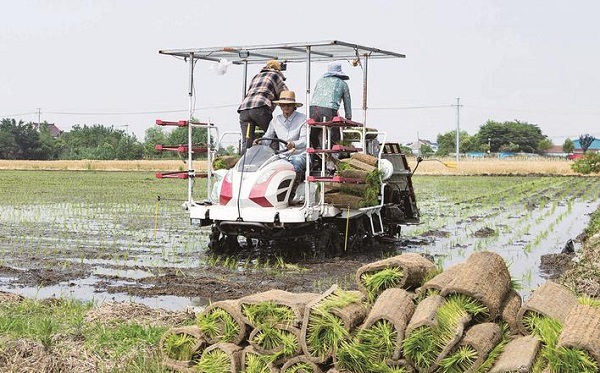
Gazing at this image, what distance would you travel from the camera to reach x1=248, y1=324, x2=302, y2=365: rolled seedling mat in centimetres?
504

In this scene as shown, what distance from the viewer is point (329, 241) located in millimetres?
11875

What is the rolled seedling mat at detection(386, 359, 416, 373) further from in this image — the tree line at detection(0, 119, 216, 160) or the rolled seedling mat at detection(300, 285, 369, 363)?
the tree line at detection(0, 119, 216, 160)

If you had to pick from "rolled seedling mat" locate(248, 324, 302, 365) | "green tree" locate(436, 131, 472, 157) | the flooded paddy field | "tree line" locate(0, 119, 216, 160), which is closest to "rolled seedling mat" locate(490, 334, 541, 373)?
"rolled seedling mat" locate(248, 324, 302, 365)

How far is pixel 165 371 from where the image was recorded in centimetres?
536

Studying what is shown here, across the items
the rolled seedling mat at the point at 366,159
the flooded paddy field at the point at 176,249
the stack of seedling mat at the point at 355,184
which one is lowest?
the flooded paddy field at the point at 176,249

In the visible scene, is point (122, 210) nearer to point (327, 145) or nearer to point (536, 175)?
point (327, 145)

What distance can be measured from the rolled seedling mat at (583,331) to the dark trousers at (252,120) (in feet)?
25.8

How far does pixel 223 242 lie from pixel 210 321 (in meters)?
7.03

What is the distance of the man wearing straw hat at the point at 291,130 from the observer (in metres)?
11.7

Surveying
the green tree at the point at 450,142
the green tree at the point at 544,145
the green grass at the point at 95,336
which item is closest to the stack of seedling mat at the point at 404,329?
the green grass at the point at 95,336

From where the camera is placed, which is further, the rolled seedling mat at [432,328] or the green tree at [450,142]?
the green tree at [450,142]

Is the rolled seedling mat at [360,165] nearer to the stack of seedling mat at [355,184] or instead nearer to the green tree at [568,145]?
the stack of seedling mat at [355,184]

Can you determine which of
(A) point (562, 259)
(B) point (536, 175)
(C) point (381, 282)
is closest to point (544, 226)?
(A) point (562, 259)

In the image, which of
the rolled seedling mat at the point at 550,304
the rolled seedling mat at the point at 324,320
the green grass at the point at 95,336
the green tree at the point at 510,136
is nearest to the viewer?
the rolled seedling mat at the point at 550,304
